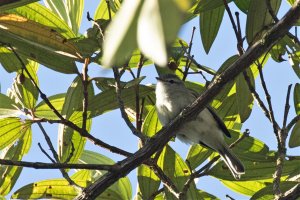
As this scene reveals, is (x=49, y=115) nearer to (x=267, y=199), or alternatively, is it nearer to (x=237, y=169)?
(x=237, y=169)

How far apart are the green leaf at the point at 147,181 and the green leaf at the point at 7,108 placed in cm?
75

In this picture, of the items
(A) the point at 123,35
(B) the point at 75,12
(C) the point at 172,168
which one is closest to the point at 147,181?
(C) the point at 172,168

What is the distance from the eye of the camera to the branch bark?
59.7 inches

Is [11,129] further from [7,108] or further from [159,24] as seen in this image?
[159,24]

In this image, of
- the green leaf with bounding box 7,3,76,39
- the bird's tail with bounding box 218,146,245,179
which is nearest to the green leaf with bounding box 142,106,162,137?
the bird's tail with bounding box 218,146,245,179

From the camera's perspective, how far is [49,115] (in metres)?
2.77

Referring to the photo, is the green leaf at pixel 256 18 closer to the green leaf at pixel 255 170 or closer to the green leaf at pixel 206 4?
the green leaf at pixel 206 4

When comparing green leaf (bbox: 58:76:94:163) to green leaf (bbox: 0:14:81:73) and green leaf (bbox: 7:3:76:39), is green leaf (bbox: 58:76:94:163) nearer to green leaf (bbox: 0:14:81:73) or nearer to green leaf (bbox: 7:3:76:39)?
green leaf (bbox: 0:14:81:73)

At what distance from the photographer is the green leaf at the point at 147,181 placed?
2.78 meters

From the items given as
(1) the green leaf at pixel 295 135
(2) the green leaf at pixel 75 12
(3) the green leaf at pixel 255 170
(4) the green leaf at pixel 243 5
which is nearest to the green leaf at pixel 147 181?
(3) the green leaf at pixel 255 170

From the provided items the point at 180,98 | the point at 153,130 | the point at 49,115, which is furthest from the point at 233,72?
the point at 180,98

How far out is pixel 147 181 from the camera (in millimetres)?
2793

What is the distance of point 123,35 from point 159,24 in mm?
23

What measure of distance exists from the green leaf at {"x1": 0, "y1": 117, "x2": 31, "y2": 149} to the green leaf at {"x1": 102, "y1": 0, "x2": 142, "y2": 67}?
2.43m
